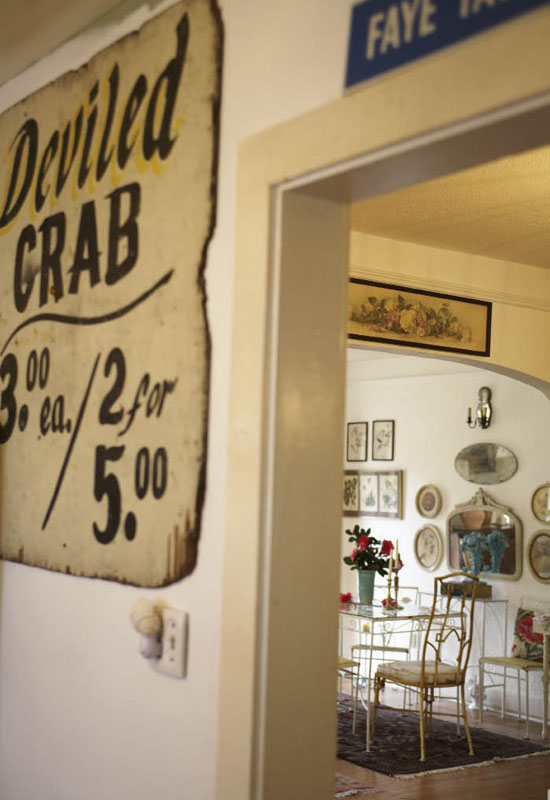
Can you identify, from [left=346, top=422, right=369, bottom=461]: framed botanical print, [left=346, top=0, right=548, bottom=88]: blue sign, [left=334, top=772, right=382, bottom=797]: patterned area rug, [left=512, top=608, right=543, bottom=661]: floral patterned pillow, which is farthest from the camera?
[left=346, top=422, right=369, bottom=461]: framed botanical print

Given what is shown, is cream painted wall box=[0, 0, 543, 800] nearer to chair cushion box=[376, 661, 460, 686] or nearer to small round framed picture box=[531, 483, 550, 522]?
chair cushion box=[376, 661, 460, 686]

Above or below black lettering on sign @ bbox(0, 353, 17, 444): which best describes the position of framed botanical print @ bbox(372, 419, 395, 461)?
→ above

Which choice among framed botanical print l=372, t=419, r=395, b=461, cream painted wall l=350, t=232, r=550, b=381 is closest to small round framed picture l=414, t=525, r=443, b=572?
framed botanical print l=372, t=419, r=395, b=461

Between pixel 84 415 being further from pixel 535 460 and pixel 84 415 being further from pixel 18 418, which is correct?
pixel 535 460

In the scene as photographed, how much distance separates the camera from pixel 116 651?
6.79ft

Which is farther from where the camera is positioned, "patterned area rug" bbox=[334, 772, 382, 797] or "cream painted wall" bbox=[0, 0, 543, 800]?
"patterned area rug" bbox=[334, 772, 382, 797]

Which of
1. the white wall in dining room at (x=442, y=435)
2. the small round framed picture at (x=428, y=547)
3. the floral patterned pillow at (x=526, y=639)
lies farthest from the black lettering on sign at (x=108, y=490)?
the small round framed picture at (x=428, y=547)

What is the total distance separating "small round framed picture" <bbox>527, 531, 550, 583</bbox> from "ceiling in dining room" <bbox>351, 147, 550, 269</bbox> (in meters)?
2.34

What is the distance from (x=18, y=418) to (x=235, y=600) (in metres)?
1.10

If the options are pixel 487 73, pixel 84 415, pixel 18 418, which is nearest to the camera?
pixel 487 73

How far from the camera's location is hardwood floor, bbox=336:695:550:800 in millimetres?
5055

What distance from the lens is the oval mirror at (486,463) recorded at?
7500 millimetres

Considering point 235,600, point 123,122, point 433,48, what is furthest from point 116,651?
point 433,48

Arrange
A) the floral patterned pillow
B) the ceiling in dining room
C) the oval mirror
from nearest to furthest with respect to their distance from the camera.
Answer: the ceiling in dining room
the floral patterned pillow
the oval mirror
